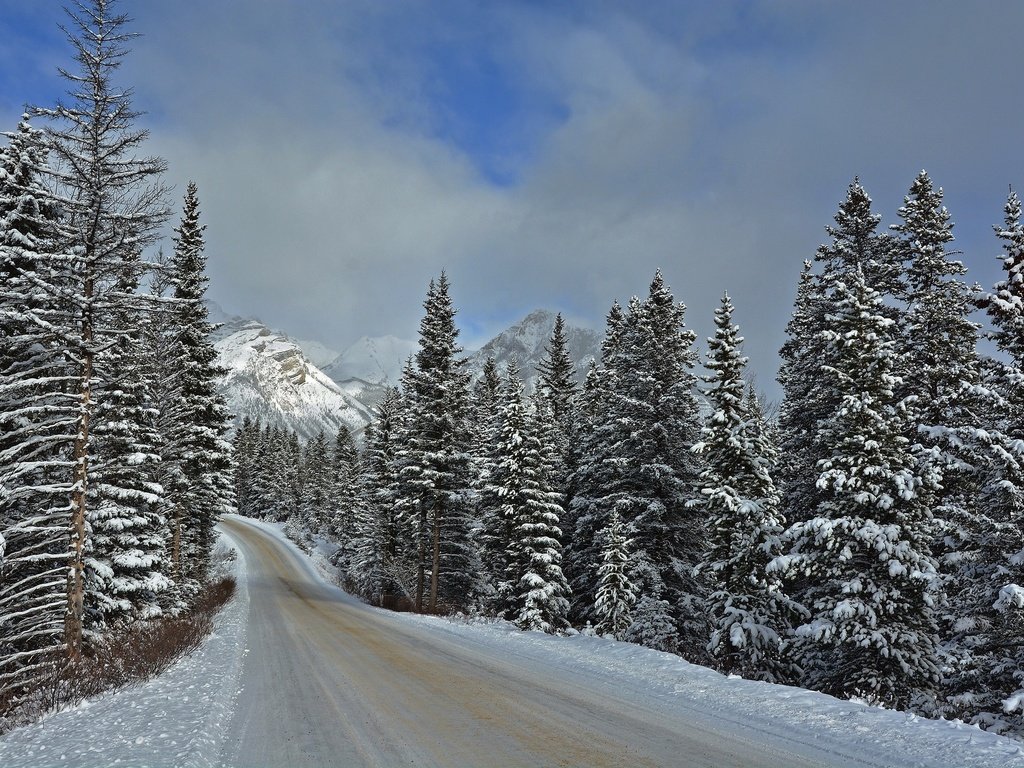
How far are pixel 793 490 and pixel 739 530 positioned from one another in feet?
14.2

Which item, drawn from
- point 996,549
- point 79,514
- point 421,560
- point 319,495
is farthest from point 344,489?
point 996,549

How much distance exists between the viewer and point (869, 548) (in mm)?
14703

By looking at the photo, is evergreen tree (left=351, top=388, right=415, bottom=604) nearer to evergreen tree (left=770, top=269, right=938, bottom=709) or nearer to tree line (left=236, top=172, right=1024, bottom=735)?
tree line (left=236, top=172, right=1024, bottom=735)

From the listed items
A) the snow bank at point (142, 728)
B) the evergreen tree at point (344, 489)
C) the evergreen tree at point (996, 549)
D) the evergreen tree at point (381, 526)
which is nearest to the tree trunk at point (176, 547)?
the snow bank at point (142, 728)

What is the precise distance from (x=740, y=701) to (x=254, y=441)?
104 metres

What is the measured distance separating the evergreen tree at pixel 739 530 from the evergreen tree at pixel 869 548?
1179 millimetres

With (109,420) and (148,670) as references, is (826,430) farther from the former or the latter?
(109,420)

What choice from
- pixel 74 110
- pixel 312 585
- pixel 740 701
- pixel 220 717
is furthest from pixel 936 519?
pixel 312 585

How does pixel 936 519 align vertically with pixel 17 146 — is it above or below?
below

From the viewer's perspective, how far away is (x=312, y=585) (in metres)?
43.6

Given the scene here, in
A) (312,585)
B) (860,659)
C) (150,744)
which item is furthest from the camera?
(312,585)

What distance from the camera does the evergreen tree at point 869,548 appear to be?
13.8 meters

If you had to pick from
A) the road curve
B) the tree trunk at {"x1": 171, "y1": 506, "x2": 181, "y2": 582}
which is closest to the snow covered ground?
the road curve

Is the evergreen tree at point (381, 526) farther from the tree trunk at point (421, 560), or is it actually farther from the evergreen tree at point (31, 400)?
the evergreen tree at point (31, 400)
